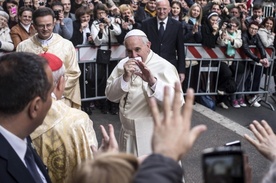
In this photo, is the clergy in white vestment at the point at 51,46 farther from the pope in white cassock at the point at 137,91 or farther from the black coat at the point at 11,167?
the black coat at the point at 11,167

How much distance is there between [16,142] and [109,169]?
2.82ft

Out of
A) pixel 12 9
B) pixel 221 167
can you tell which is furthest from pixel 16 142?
pixel 12 9

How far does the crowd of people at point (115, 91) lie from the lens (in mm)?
1313

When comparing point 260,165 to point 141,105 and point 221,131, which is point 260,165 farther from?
point 141,105

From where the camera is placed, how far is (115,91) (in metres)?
3.66

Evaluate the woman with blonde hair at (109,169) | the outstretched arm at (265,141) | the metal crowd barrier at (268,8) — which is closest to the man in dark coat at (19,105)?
the woman with blonde hair at (109,169)

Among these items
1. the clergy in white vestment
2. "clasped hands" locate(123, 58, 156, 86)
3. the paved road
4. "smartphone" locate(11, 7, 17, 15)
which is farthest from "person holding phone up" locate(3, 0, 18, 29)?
"clasped hands" locate(123, 58, 156, 86)

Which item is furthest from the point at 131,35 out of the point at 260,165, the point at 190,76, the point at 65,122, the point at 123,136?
the point at 190,76

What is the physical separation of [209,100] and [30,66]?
5655 mm

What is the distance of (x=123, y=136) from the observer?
A: 3.82 meters

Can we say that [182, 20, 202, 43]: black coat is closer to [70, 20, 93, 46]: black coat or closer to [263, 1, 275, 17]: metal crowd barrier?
[70, 20, 93, 46]: black coat

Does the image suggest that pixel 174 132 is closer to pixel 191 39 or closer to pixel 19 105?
pixel 19 105

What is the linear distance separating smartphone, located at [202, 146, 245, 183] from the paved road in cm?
359

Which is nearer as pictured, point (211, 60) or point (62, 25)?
point (62, 25)
